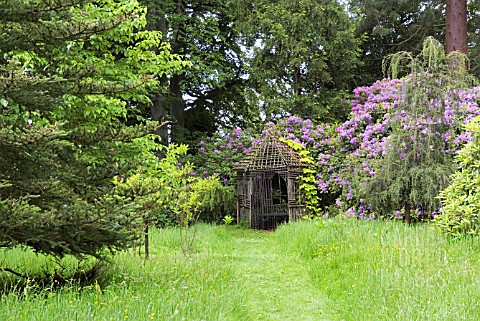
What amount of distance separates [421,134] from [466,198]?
1.96 meters

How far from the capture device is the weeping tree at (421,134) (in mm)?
6520

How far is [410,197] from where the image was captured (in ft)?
21.1

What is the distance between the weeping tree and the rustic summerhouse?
2.83 m

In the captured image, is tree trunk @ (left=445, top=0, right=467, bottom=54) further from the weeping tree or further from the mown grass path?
the mown grass path

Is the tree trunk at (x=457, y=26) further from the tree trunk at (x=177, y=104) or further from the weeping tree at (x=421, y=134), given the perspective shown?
the tree trunk at (x=177, y=104)

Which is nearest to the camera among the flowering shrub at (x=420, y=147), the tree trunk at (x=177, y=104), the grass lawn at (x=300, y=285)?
the grass lawn at (x=300, y=285)

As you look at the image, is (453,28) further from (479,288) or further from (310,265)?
(479,288)

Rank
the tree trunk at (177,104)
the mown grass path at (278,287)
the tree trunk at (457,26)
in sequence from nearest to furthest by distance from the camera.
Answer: the mown grass path at (278,287)
the tree trunk at (457,26)
the tree trunk at (177,104)

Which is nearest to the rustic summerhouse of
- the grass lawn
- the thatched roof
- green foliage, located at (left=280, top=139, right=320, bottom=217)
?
the thatched roof

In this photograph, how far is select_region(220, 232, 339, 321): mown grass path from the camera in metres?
3.74

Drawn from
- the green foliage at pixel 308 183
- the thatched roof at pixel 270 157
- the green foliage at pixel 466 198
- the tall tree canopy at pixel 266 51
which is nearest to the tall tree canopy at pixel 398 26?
the tall tree canopy at pixel 266 51

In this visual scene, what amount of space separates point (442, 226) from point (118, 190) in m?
3.57

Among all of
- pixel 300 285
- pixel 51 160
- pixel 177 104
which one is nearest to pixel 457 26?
pixel 177 104

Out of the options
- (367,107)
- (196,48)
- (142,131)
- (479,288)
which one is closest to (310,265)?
(479,288)
